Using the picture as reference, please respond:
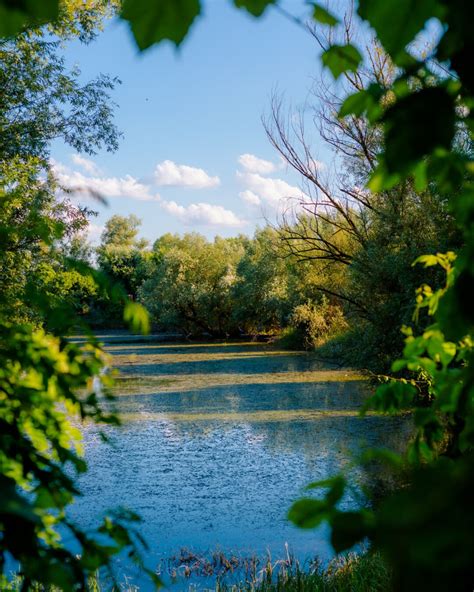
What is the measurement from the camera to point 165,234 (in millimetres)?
57594

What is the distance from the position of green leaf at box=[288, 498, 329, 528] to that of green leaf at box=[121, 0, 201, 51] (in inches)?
18.5

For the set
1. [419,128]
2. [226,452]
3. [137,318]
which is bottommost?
[226,452]

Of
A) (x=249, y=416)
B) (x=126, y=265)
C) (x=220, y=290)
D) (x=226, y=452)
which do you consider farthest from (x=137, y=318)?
(x=126, y=265)

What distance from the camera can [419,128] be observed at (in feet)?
1.34

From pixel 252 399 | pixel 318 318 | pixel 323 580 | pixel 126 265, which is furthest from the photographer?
pixel 126 265

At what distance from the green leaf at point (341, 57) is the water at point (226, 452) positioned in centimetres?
257

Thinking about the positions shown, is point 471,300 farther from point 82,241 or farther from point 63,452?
point 82,241

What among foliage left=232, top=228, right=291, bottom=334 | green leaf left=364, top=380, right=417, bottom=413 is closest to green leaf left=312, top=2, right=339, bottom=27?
green leaf left=364, top=380, right=417, bottom=413

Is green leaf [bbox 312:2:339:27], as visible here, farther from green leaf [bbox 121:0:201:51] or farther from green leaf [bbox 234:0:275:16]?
green leaf [bbox 121:0:201:51]

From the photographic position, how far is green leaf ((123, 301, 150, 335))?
114 cm

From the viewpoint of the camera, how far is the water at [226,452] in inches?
212

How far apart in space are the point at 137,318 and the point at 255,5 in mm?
734

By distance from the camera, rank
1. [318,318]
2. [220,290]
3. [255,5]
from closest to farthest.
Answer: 1. [255,5]
2. [318,318]
3. [220,290]

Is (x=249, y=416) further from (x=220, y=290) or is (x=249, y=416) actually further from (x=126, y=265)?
(x=126, y=265)
